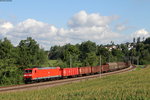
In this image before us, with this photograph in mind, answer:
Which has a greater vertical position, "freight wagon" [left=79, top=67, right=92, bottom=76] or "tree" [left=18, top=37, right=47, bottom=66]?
"tree" [left=18, top=37, right=47, bottom=66]

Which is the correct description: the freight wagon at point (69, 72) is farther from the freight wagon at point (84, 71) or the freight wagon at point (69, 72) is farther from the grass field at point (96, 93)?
the grass field at point (96, 93)

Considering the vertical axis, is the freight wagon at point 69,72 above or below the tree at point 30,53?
below

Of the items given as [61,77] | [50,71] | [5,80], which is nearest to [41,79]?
[50,71]

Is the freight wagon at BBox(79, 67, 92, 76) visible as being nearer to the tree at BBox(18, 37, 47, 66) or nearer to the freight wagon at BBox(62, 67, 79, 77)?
the freight wagon at BBox(62, 67, 79, 77)

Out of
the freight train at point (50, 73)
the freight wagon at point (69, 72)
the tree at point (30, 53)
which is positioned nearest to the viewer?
the freight train at point (50, 73)

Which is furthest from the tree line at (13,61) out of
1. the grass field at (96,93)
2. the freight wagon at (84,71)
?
the grass field at (96,93)

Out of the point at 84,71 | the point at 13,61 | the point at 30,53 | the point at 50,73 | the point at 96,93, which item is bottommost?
the point at 84,71

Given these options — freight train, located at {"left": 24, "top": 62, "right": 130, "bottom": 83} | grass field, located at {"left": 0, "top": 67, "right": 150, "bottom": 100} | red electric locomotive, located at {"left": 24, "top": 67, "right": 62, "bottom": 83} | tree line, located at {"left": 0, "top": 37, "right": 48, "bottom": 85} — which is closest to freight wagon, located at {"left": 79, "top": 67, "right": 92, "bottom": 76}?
freight train, located at {"left": 24, "top": 62, "right": 130, "bottom": 83}

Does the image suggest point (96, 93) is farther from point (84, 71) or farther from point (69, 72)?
point (84, 71)

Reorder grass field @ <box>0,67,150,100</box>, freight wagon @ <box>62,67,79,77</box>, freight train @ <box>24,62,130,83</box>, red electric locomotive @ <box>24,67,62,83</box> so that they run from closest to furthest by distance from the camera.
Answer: grass field @ <box>0,67,150,100</box> → red electric locomotive @ <box>24,67,62,83</box> → freight train @ <box>24,62,130,83</box> → freight wagon @ <box>62,67,79,77</box>

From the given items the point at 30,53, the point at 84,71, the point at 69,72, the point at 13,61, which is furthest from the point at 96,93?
the point at 30,53

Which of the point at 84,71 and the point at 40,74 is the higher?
the point at 40,74

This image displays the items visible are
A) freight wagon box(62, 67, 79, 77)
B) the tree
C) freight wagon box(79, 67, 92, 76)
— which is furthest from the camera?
the tree

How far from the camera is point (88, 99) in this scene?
49.2 ft
